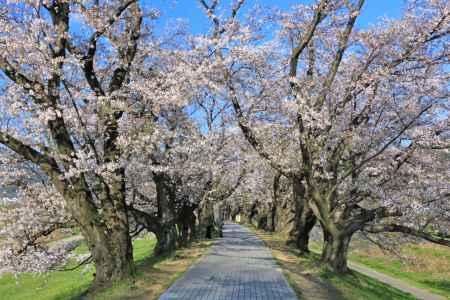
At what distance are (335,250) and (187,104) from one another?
6750 mm

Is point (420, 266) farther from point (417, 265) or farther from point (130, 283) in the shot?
point (130, 283)

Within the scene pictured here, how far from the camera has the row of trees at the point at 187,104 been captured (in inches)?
384

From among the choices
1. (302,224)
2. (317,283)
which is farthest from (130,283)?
(302,224)

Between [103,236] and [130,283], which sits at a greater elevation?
[103,236]

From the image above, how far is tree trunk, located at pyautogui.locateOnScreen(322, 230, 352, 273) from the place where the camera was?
45.5 feet

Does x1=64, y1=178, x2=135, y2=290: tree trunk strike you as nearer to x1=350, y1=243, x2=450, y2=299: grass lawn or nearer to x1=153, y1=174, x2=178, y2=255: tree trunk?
x1=153, y1=174, x2=178, y2=255: tree trunk

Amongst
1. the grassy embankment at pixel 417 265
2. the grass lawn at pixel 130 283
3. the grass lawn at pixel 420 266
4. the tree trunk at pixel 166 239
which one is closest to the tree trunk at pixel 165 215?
the tree trunk at pixel 166 239

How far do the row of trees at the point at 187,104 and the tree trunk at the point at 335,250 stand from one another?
2.6 inches

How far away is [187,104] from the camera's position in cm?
1332

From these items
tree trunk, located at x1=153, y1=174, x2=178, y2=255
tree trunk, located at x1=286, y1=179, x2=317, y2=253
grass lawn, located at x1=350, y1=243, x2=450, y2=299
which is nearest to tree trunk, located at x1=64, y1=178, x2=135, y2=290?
tree trunk, located at x1=153, y1=174, x2=178, y2=255

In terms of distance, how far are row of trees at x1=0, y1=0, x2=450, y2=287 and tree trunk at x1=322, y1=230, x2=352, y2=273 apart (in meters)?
0.07

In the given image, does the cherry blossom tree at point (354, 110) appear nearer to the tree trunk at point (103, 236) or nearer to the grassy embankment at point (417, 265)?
the tree trunk at point (103, 236)

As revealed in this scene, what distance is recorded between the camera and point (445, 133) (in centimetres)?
1357

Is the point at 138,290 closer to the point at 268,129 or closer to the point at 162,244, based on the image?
the point at 268,129
